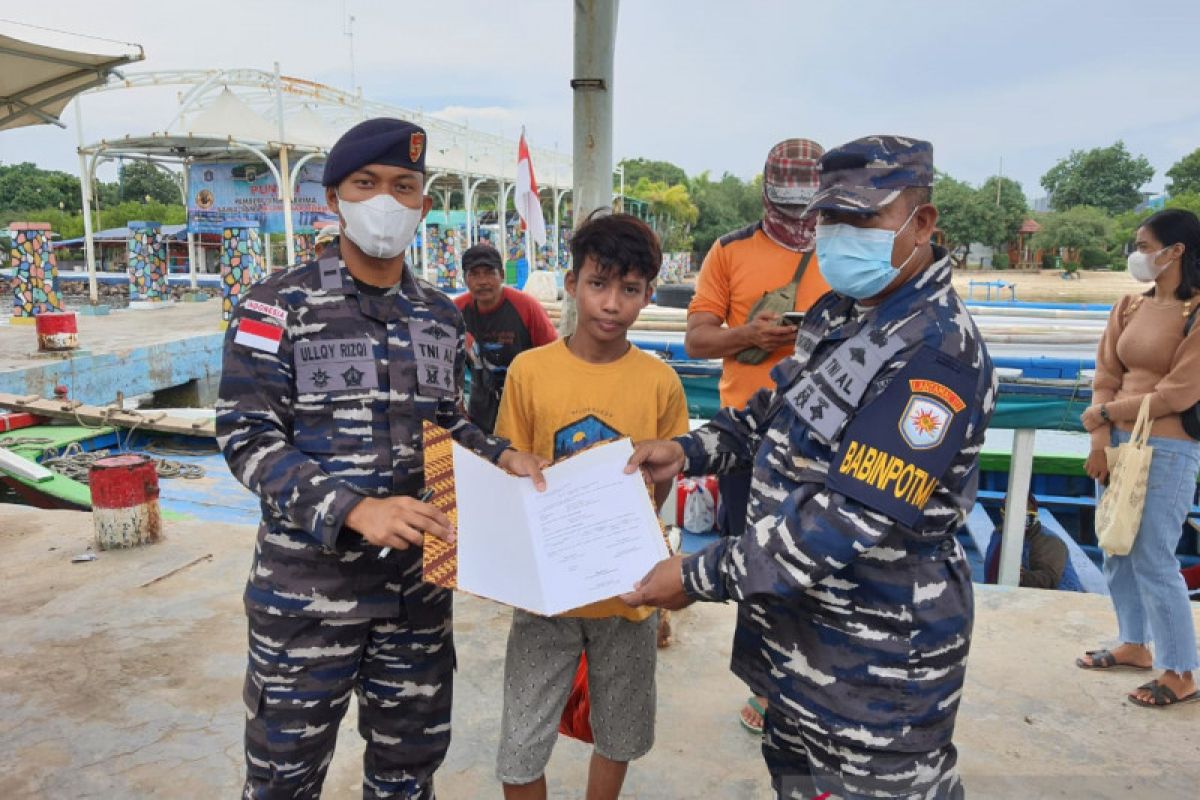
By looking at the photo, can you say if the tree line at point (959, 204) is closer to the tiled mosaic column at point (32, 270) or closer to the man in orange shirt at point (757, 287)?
the tiled mosaic column at point (32, 270)

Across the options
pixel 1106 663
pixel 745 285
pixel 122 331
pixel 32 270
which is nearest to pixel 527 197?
pixel 745 285

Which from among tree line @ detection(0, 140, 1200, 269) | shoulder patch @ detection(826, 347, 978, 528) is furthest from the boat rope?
tree line @ detection(0, 140, 1200, 269)

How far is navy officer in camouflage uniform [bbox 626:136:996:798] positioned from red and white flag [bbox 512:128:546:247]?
129 inches

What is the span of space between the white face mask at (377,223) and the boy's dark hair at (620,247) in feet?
1.51

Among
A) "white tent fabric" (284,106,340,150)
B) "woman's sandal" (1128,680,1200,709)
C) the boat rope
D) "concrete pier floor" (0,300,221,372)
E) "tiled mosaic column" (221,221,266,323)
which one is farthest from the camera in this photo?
"white tent fabric" (284,106,340,150)

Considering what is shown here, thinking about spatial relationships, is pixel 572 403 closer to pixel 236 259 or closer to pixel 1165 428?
pixel 1165 428

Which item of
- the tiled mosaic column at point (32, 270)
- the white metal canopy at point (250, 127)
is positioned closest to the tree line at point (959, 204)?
the white metal canopy at point (250, 127)

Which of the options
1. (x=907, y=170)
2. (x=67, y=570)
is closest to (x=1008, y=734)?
(x=907, y=170)

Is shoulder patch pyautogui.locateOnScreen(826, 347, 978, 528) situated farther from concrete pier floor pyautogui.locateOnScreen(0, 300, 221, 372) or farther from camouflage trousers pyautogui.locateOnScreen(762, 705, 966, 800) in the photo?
concrete pier floor pyautogui.locateOnScreen(0, 300, 221, 372)

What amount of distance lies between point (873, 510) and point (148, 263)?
26.5 metres

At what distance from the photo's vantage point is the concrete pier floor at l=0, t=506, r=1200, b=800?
2439 mm

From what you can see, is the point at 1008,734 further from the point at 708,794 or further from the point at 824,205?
the point at 824,205

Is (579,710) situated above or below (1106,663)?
above

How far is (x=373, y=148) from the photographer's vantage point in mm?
1700
